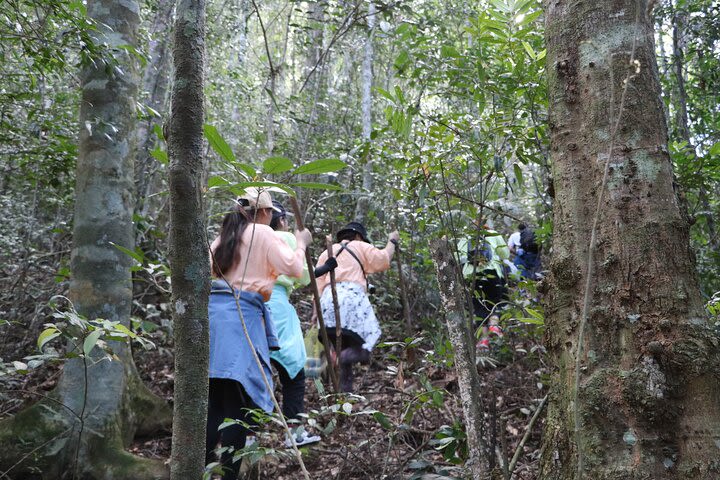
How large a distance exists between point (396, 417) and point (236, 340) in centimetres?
109

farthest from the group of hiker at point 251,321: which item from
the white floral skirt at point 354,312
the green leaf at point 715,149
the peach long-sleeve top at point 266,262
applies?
the green leaf at point 715,149

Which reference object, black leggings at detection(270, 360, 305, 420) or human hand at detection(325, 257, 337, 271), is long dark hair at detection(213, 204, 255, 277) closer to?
black leggings at detection(270, 360, 305, 420)

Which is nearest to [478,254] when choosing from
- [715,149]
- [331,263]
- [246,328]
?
[331,263]

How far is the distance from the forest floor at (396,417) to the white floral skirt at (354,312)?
52 centimetres

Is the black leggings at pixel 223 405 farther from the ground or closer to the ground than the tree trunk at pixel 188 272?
closer to the ground

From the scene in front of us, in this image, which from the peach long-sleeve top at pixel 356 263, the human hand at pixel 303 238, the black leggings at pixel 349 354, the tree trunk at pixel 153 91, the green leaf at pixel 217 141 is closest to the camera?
the green leaf at pixel 217 141

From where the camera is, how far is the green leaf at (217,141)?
155 cm

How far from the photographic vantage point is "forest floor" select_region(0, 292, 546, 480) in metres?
2.74

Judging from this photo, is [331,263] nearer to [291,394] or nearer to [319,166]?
[291,394]

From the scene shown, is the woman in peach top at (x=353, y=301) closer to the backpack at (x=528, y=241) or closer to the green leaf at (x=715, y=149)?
the backpack at (x=528, y=241)

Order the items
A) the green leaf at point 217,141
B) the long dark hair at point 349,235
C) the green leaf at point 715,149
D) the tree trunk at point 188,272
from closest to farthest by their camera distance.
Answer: the green leaf at point 217,141 < the tree trunk at point 188,272 < the green leaf at point 715,149 < the long dark hair at point 349,235

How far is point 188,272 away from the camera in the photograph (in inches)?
67.1

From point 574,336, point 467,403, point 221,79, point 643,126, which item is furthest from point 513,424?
point 221,79

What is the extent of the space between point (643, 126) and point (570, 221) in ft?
1.15
